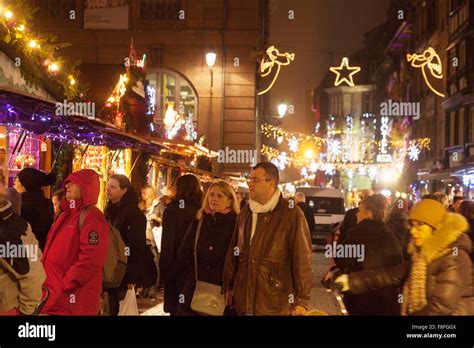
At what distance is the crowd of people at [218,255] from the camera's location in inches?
244

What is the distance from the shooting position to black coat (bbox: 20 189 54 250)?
9.18 meters

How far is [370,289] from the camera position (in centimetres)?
702

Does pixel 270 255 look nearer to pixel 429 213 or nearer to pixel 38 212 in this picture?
pixel 429 213

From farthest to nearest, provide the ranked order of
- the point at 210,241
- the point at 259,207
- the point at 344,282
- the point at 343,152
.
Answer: the point at 343,152
the point at 210,241
the point at 259,207
the point at 344,282

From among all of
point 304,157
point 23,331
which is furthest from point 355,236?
point 304,157

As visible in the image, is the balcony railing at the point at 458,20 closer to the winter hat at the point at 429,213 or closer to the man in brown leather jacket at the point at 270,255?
the man in brown leather jacket at the point at 270,255

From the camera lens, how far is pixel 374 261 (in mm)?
8328

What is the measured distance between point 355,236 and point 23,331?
12.7 feet

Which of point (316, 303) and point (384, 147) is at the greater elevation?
point (384, 147)

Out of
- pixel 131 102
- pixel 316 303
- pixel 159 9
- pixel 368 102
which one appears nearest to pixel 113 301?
pixel 316 303

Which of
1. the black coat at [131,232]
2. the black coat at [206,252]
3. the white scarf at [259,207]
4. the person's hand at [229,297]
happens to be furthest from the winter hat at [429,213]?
the black coat at [131,232]

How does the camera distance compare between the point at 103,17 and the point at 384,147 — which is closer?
the point at 103,17

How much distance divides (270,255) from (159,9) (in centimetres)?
2653

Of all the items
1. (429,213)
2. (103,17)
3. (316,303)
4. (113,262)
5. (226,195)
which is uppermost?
(103,17)
